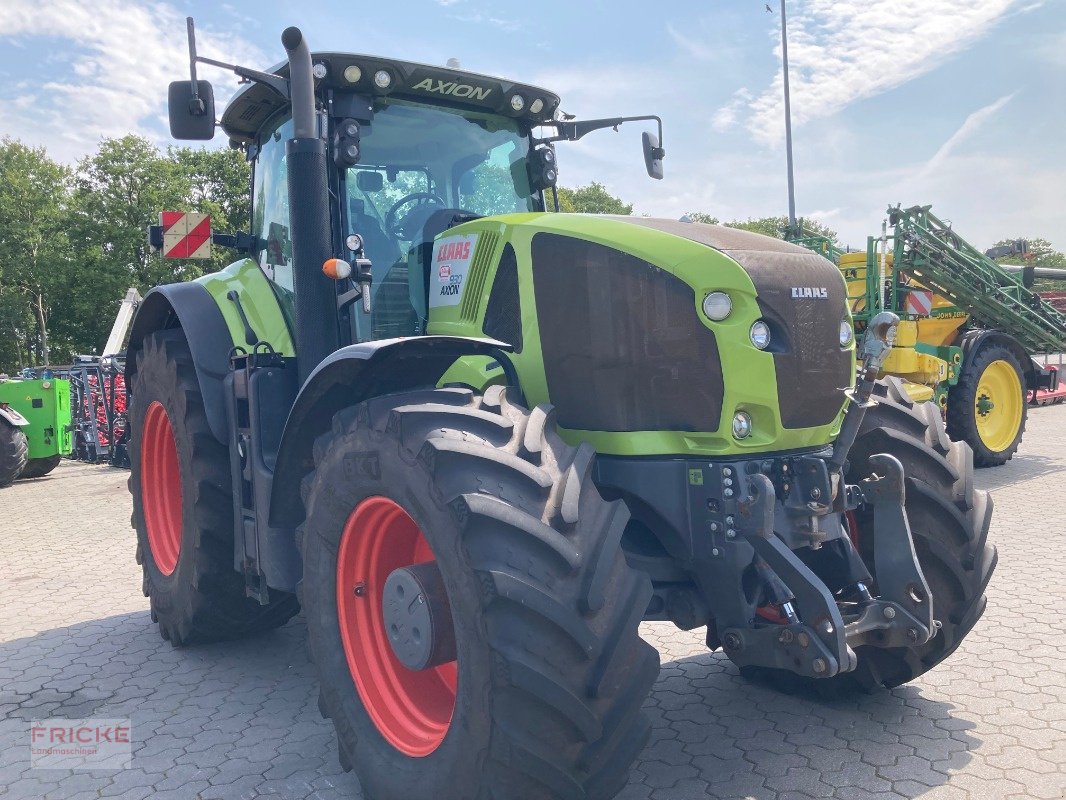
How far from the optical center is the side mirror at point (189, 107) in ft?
11.6

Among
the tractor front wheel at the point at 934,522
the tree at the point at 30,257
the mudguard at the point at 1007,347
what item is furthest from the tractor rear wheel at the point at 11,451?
the tree at the point at 30,257

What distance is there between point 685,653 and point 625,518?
2149mm

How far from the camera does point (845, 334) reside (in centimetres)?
318

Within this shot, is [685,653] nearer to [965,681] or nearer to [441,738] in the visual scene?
[965,681]

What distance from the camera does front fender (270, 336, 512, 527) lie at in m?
2.96

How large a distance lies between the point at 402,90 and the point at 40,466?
10.9 meters

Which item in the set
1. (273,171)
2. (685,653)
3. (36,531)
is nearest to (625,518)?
(685,653)

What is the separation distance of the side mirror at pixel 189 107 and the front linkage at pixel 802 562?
2381 millimetres

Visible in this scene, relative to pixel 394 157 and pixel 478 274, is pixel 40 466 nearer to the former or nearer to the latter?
pixel 394 157

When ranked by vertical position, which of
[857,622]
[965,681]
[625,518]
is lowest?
[965,681]

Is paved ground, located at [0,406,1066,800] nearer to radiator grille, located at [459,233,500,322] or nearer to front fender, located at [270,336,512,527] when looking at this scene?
front fender, located at [270,336,512,527]

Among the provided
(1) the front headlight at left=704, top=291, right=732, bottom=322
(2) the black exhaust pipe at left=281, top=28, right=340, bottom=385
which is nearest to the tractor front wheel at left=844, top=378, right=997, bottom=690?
(1) the front headlight at left=704, top=291, right=732, bottom=322

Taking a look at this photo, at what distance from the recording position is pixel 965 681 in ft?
12.8

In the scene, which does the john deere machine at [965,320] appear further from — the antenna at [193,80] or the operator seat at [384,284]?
the antenna at [193,80]
